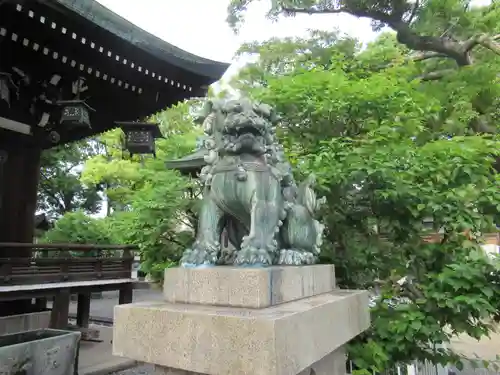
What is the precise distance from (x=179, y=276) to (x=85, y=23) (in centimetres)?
428

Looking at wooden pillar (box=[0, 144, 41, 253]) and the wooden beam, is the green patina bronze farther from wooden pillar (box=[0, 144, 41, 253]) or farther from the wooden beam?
wooden pillar (box=[0, 144, 41, 253])

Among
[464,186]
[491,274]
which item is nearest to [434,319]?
[491,274]

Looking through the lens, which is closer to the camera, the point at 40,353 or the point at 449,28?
the point at 40,353

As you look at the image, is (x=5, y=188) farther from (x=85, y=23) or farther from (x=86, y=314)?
(x=86, y=314)

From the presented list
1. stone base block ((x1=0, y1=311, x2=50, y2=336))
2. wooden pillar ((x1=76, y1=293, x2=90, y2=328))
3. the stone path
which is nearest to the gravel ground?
stone base block ((x1=0, y1=311, x2=50, y2=336))

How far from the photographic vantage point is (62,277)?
7.88 meters

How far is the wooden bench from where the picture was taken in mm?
6570

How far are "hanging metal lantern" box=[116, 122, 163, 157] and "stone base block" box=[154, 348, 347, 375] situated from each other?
518 cm

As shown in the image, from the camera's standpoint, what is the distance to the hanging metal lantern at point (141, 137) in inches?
280

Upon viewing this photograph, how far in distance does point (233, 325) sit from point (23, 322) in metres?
7.05

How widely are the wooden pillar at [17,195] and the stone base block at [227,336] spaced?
18.4ft

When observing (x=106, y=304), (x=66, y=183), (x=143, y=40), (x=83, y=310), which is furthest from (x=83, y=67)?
(x=66, y=183)

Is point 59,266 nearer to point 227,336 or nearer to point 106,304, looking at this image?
point 227,336

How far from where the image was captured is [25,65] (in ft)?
19.4
